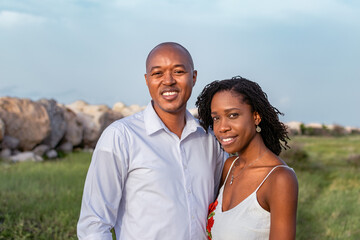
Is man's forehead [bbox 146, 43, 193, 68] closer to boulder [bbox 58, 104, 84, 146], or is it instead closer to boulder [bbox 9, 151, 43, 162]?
boulder [bbox 9, 151, 43, 162]

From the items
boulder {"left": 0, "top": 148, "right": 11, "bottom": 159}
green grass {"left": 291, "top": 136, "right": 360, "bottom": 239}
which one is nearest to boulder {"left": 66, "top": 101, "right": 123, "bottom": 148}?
boulder {"left": 0, "top": 148, "right": 11, "bottom": 159}

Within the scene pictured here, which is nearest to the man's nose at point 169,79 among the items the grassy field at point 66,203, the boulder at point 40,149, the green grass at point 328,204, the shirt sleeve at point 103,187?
the shirt sleeve at point 103,187

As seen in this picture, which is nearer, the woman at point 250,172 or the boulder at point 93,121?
the woman at point 250,172

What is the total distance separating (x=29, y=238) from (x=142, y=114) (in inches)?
149

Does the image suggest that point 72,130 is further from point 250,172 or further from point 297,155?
point 250,172

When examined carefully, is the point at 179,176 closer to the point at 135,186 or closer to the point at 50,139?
the point at 135,186

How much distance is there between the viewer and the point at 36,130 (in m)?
14.2

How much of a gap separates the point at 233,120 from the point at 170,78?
0.48 m

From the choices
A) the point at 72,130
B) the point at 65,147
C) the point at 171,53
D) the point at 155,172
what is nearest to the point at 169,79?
the point at 171,53

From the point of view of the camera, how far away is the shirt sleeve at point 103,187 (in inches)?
93.9

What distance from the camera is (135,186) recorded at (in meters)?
2.47

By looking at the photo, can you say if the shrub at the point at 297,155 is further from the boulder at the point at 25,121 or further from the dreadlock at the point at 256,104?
the dreadlock at the point at 256,104

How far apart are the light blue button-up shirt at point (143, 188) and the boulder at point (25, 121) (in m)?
12.3

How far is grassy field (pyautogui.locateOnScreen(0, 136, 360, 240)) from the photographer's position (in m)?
5.89
